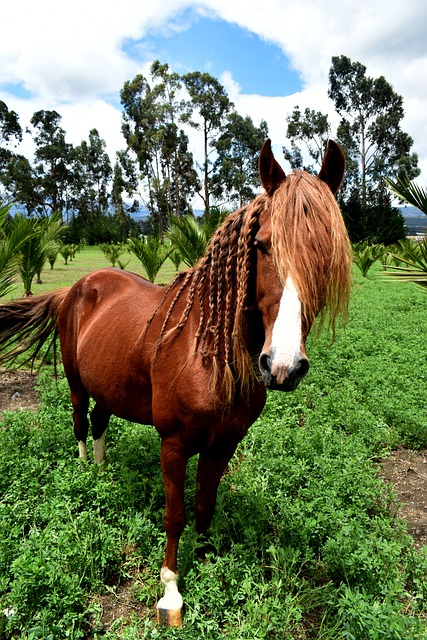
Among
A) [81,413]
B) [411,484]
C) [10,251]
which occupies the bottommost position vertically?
[411,484]

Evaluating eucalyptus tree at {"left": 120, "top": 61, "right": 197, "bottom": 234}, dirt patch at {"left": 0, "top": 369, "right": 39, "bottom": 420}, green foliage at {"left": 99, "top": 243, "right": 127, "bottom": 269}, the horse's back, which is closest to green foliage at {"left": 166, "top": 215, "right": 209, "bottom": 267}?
dirt patch at {"left": 0, "top": 369, "right": 39, "bottom": 420}

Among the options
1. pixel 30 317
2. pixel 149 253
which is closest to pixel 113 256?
pixel 149 253

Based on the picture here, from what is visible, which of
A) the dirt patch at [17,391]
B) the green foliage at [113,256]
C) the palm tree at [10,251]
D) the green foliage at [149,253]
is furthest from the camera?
the green foliage at [113,256]

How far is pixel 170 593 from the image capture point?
2043 mm

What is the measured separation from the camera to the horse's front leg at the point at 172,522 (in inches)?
78.3

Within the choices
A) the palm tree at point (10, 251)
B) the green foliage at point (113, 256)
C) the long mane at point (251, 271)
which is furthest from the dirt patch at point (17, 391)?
the green foliage at point (113, 256)

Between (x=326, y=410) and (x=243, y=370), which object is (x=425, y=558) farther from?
(x=326, y=410)

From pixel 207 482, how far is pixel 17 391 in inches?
145

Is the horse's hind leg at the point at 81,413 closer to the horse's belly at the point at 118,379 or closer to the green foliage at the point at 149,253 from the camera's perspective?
the horse's belly at the point at 118,379

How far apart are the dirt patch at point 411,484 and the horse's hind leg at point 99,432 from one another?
7.33 feet

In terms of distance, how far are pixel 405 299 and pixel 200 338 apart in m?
11.5

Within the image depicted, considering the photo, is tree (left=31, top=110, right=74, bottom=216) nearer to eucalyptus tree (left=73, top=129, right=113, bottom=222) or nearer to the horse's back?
eucalyptus tree (left=73, top=129, right=113, bottom=222)

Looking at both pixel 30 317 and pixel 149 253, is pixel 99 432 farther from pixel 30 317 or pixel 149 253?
pixel 149 253

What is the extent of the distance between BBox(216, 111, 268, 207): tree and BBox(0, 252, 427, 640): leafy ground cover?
36.1 meters
